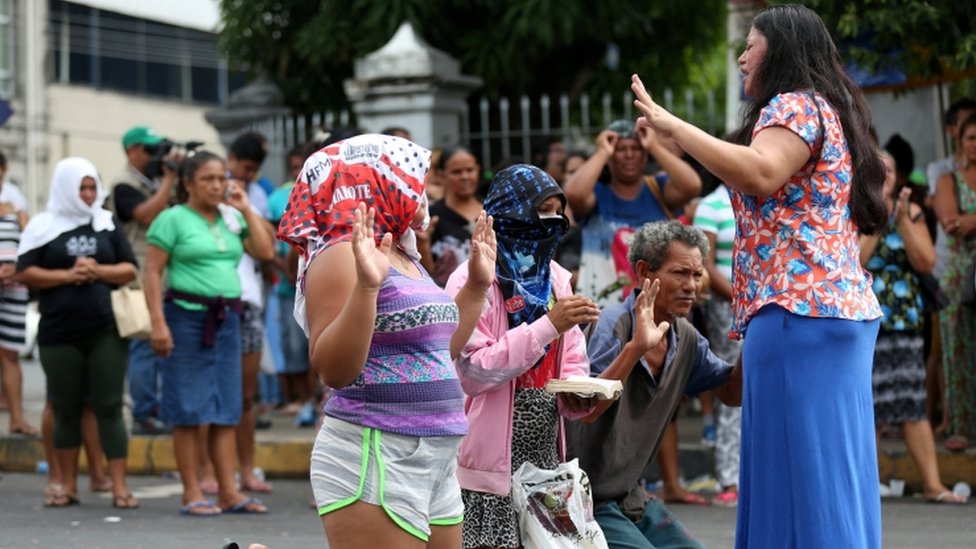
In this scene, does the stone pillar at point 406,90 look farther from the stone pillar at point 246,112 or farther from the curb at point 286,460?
the curb at point 286,460

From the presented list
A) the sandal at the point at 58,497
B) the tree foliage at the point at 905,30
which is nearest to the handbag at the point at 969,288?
the tree foliage at the point at 905,30

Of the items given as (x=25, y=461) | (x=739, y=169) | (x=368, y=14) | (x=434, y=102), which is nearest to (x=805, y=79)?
(x=739, y=169)

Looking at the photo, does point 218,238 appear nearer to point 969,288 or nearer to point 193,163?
point 193,163

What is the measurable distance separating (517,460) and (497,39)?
44.4ft

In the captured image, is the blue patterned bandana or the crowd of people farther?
the blue patterned bandana

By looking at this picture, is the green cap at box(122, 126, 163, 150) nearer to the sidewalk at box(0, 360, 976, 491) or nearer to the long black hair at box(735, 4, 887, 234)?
the sidewalk at box(0, 360, 976, 491)

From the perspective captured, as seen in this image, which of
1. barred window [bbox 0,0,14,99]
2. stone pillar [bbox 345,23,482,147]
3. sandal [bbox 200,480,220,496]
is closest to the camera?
sandal [bbox 200,480,220,496]

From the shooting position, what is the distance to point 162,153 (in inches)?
431

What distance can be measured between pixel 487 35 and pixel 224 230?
10.2 meters

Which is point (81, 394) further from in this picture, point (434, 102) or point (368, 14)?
point (368, 14)

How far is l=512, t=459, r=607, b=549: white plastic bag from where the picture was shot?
555 centimetres

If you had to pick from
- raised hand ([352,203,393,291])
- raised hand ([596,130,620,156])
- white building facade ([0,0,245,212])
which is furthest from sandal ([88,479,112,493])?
white building facade ([0,0,245,212])

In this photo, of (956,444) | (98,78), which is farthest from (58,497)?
(98,78)

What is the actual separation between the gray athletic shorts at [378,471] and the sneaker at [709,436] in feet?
18.8
